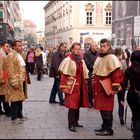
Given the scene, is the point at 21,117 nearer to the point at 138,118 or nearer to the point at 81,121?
the point at 81,121

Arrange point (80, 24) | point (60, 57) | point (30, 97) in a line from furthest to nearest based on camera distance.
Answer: point (80, 24) → point (30, 97) → point (60, 57)

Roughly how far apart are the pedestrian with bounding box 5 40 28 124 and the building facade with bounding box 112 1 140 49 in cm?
3025

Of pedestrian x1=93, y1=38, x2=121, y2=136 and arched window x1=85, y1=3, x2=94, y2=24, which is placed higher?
arched window x1=85, y1=3, x2=94, y2=24

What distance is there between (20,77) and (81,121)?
1.72 meters

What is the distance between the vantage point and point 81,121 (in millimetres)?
10000

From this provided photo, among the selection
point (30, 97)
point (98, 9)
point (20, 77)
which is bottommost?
point (30, 97)

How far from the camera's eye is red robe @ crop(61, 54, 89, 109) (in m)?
8.80

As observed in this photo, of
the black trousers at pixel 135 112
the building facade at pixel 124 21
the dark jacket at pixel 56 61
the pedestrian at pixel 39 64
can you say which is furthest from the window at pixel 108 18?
the black trousers at pixel 135 112

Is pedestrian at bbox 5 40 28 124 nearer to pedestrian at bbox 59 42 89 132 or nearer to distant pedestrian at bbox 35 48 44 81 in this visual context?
pedestrian at bbox 59 42 89 132

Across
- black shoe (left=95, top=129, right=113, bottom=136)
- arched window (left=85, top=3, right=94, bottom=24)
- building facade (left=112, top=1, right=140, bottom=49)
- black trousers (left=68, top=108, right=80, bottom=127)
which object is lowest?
black shoe (left=95, top=129, right=113, bottom=136)

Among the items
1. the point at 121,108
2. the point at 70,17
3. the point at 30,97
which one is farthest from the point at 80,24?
the point at 121,108

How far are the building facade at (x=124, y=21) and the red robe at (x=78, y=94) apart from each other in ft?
101

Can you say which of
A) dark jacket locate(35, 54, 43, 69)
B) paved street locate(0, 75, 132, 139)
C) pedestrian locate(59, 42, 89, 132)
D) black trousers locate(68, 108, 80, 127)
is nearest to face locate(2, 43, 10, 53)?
paved street locate(0, 75, 132, 139)

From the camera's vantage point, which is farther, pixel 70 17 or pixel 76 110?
pixel 70 17
